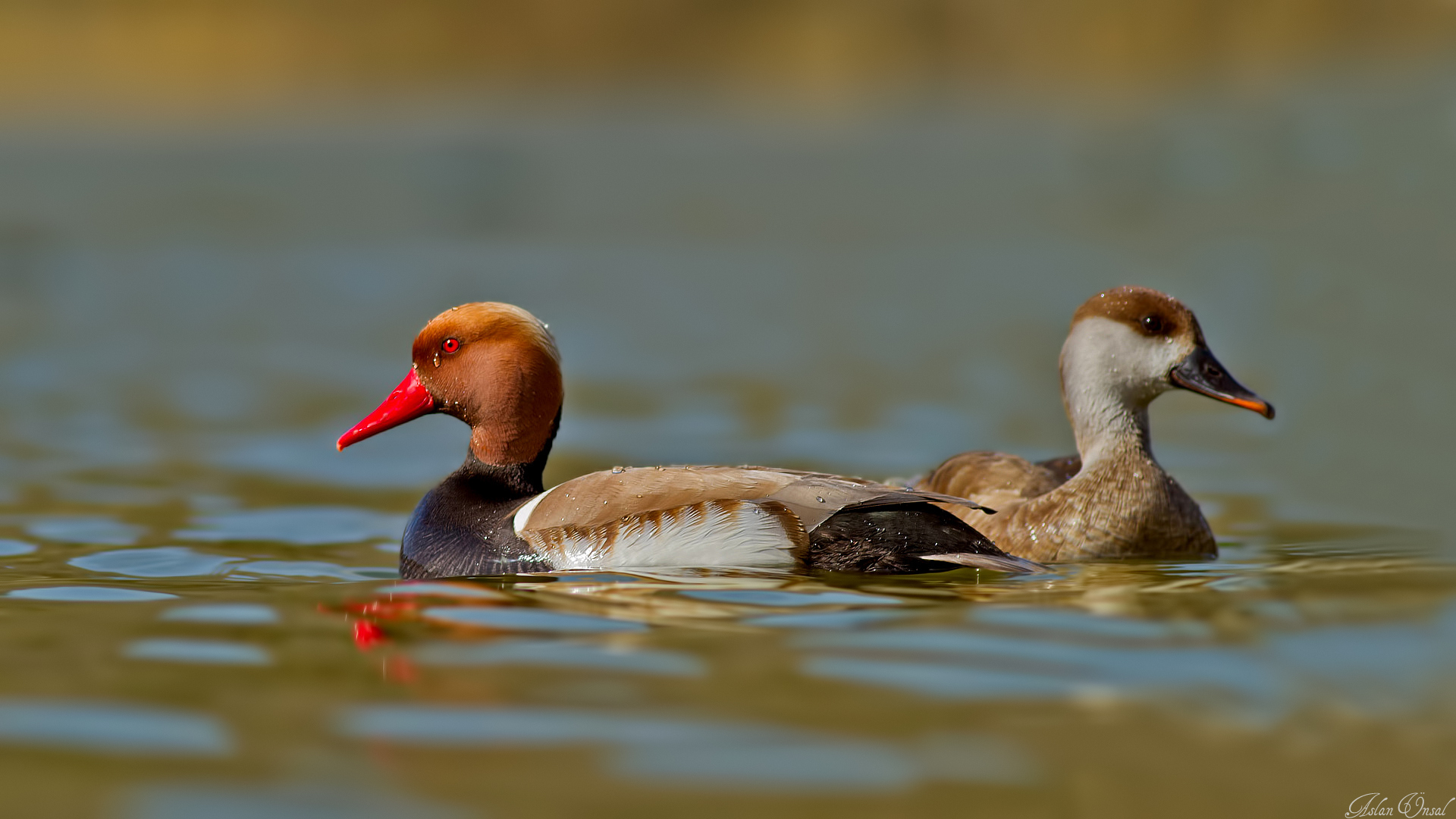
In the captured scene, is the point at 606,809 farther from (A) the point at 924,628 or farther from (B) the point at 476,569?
(B) the point at 476,569

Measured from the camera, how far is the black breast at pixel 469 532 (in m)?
6.57

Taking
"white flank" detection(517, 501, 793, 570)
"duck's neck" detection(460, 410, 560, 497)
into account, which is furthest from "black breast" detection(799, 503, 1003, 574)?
"duck's neck" detection(460, 410, 560, 497)

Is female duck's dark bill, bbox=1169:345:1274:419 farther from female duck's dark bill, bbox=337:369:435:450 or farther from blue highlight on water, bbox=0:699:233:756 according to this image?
blue highlight on water, bbox=0:699:233:756

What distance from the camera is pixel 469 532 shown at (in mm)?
6727

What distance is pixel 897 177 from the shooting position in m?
26.1

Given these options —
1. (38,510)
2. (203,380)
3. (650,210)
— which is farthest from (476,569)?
(650,210)

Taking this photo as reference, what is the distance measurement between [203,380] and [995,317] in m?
7.43

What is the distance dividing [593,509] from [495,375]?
0.79 m

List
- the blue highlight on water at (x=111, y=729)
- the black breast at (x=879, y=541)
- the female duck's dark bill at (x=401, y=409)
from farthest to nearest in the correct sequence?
the female duck's dark bill at (x=401, y=409), the black breast at (x=879, y=541), the blue highlight on water at (x=111, y=729)

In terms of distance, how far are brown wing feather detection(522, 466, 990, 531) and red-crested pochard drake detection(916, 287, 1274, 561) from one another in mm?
1006

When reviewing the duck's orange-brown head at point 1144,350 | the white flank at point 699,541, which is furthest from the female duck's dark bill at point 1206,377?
the white flank at point 699,541

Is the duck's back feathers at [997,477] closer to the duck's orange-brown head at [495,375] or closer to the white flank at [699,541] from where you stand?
the white flank at [699,541]

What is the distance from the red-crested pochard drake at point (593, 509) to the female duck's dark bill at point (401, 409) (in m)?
0.04
